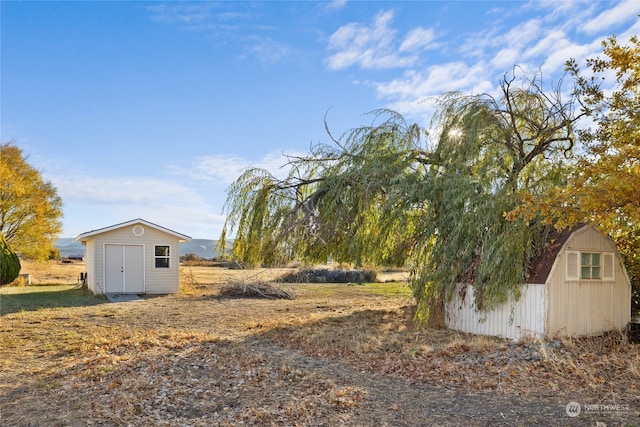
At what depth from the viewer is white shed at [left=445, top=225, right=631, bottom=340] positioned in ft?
30.4

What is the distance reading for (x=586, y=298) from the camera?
989 centimetres

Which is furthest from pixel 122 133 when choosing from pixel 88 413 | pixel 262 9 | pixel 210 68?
pixel 88 413

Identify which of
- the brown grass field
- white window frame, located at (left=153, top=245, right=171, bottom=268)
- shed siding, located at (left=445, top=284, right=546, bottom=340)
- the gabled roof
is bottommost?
the brown grass field

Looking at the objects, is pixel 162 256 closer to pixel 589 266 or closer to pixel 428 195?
pixel 428 195

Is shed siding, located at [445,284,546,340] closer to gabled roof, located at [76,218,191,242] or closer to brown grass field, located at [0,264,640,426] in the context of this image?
brown grass field, located at [0,264,640,426]

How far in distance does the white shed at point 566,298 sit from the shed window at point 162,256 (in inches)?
518

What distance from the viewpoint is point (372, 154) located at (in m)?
11.6

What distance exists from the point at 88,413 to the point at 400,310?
1009 cm

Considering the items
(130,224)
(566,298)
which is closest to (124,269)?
(130,224)

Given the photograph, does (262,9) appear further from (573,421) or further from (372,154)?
(573,421)

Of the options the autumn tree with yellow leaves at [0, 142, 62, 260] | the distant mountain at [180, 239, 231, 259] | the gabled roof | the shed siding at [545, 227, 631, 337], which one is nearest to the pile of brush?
the gabled roof

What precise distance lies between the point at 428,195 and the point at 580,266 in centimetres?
338

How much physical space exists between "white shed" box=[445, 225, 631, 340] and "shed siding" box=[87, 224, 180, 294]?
1302 cm

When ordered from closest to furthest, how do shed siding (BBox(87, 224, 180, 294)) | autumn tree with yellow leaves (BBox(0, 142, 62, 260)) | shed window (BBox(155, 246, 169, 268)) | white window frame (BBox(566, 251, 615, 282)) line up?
white window frame (BBox(566, 251, 615, 282))
shed siding (BBox(87, 224, 180, 294))
shed window (BBox(155, 246, 169, 268))
autumn tree with yellow leaves (BBox(0, 142, 62, 260))
